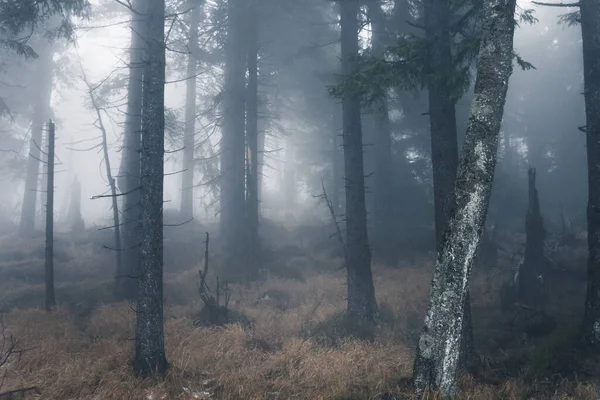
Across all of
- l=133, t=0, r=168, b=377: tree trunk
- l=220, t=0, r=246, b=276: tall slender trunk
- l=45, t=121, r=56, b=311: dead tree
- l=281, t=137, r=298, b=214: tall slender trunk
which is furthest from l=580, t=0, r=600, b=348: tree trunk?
l=281, t=137, r=298, b=214: tall slender trunk

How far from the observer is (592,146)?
9406 mm

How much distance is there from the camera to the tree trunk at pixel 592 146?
885 centimetres

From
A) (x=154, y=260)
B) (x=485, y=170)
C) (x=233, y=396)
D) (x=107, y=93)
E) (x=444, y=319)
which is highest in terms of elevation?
(x=107, y=93)

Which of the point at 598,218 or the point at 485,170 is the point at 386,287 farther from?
the point at 485,170

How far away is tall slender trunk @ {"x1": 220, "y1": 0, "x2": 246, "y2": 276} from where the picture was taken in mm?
20078

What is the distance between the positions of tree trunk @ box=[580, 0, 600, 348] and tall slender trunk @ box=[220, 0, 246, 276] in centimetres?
1308

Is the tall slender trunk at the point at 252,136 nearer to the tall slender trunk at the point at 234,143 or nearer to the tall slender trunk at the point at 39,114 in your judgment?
the tall slender trunk at the point at 234,143

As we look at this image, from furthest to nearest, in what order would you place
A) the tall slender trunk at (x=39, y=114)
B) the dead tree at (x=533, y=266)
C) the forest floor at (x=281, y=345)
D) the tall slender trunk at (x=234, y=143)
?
the tall slender trunk at (x=39, y=114), the tall slender trunk at (x=234, y=143), the dead tree at (x=533, y=266), the forest floor at (x=281, y=345)

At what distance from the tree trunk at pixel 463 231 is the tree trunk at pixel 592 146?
162 inches

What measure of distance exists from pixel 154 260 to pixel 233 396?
2.88m

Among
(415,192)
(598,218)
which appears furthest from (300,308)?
(415,192)

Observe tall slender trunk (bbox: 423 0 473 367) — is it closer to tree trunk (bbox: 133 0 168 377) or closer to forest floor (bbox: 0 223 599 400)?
forest floor (bbox: 0 223 599 400)

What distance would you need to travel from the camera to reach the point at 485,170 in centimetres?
618

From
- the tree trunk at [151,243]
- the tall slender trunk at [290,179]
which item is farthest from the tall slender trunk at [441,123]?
the tall slender trunk at [290,179]
